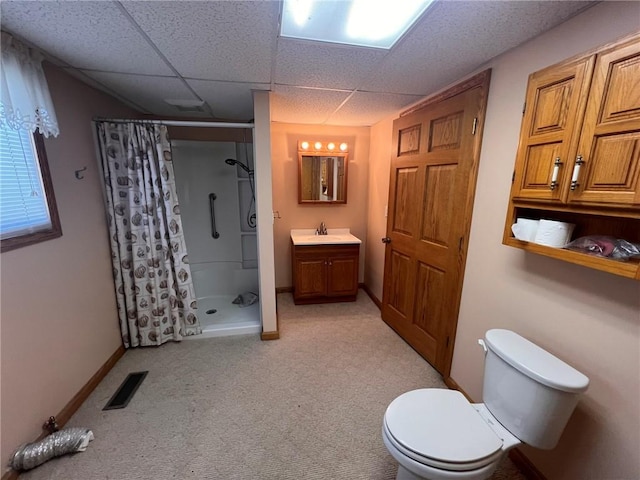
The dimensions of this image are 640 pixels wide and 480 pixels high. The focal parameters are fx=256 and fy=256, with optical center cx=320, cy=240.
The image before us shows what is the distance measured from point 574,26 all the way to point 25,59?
248 cm

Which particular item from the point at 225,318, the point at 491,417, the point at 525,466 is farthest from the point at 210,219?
the point at 525,466

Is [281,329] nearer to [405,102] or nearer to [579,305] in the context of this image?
[579,305]

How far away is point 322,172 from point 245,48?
1.86 m

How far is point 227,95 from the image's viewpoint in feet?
6.80

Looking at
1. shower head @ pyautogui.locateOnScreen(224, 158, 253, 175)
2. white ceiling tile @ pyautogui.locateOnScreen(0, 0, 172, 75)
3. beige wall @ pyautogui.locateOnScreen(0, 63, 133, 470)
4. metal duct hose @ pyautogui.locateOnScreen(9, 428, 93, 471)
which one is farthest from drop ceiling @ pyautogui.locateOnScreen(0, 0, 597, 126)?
metal duct hose @ pyautogui.locateOnScreen(9, 428, 93, 471)

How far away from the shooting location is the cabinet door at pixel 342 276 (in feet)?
9.86

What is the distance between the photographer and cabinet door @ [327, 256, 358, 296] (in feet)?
9.86

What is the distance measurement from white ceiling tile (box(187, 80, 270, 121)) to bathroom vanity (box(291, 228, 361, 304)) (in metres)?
1.46

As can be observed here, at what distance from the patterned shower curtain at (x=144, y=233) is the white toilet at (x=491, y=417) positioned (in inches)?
78.9

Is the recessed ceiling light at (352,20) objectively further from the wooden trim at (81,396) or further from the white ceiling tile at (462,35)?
the wooden trim at (81,396)

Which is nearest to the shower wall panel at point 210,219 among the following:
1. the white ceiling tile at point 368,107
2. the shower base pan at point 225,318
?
the shower base pan at point 225,318

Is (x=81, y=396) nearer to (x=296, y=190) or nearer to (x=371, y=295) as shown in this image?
(x=296, y=190)

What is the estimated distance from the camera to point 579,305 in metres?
1.08

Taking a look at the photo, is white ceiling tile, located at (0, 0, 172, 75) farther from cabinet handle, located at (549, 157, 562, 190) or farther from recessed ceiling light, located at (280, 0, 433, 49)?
cabinet handle, located at (549, 157, 562, 190)
